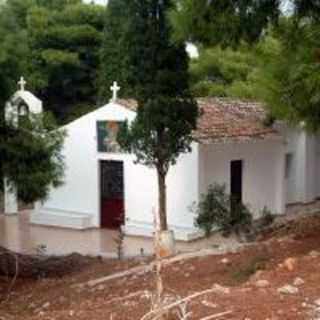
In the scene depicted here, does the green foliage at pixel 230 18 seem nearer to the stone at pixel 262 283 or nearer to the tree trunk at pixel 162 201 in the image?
the stone at pixel 262 283

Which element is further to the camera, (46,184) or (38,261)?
(38,261)

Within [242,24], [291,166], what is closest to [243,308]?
[242,24]

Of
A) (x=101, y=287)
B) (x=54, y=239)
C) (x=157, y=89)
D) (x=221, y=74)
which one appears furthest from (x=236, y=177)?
(x=101, y=287)

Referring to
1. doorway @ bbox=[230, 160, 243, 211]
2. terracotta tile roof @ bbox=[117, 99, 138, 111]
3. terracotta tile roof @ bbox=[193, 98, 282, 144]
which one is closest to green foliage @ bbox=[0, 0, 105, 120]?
terracotta tile roof @ bbox=[193, 98, 282, 144]

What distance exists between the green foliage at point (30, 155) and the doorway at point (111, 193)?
7534 mm

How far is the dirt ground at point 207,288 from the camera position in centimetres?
550

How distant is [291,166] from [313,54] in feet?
49.3

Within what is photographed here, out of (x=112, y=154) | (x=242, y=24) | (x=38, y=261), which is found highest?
(x=242, y=24)

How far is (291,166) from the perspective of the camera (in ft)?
76.7

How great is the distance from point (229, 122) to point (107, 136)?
3.16 meters

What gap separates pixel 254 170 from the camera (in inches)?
835

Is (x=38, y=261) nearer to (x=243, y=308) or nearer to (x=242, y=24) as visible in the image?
(x=242, y=24)

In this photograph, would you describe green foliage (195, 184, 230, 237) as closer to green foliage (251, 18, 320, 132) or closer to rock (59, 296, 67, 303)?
green foliage (251, 18, 320, 132)

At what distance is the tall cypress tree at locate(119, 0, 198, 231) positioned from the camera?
47.1 ft
